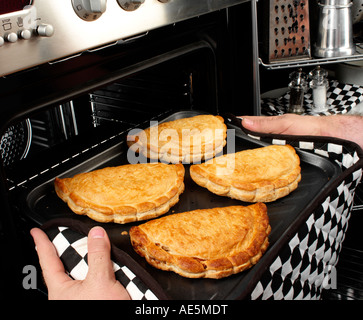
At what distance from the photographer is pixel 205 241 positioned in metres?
1.14

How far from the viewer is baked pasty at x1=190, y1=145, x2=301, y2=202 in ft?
4.62

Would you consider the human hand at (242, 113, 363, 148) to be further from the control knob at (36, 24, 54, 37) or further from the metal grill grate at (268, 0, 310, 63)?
the control knob at (36, 24, 54, 37)

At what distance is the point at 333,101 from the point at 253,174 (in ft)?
4.69

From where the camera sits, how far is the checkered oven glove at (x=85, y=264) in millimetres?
924

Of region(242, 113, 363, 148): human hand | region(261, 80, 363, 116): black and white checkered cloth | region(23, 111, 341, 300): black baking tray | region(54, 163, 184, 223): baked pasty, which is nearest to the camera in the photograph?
region(23, 111, 341, 300): black baking tray

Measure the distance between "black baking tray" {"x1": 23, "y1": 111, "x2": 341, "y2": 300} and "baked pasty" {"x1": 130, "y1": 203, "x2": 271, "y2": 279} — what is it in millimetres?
29

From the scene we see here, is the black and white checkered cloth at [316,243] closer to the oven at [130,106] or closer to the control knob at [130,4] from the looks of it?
the oven at [130,106]

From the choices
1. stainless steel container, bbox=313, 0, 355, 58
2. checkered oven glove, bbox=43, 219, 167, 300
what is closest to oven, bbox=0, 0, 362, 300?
checkered oven glove, bbox=43, 219, 167, 300

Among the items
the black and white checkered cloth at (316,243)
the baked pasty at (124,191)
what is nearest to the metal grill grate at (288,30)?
the black and white checkered cloth at (316,243)

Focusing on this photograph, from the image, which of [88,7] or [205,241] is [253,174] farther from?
[88,7]

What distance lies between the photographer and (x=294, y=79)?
2.45m

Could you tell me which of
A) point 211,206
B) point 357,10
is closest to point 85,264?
→ point 211,206

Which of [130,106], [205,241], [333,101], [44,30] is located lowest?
[333,101]
